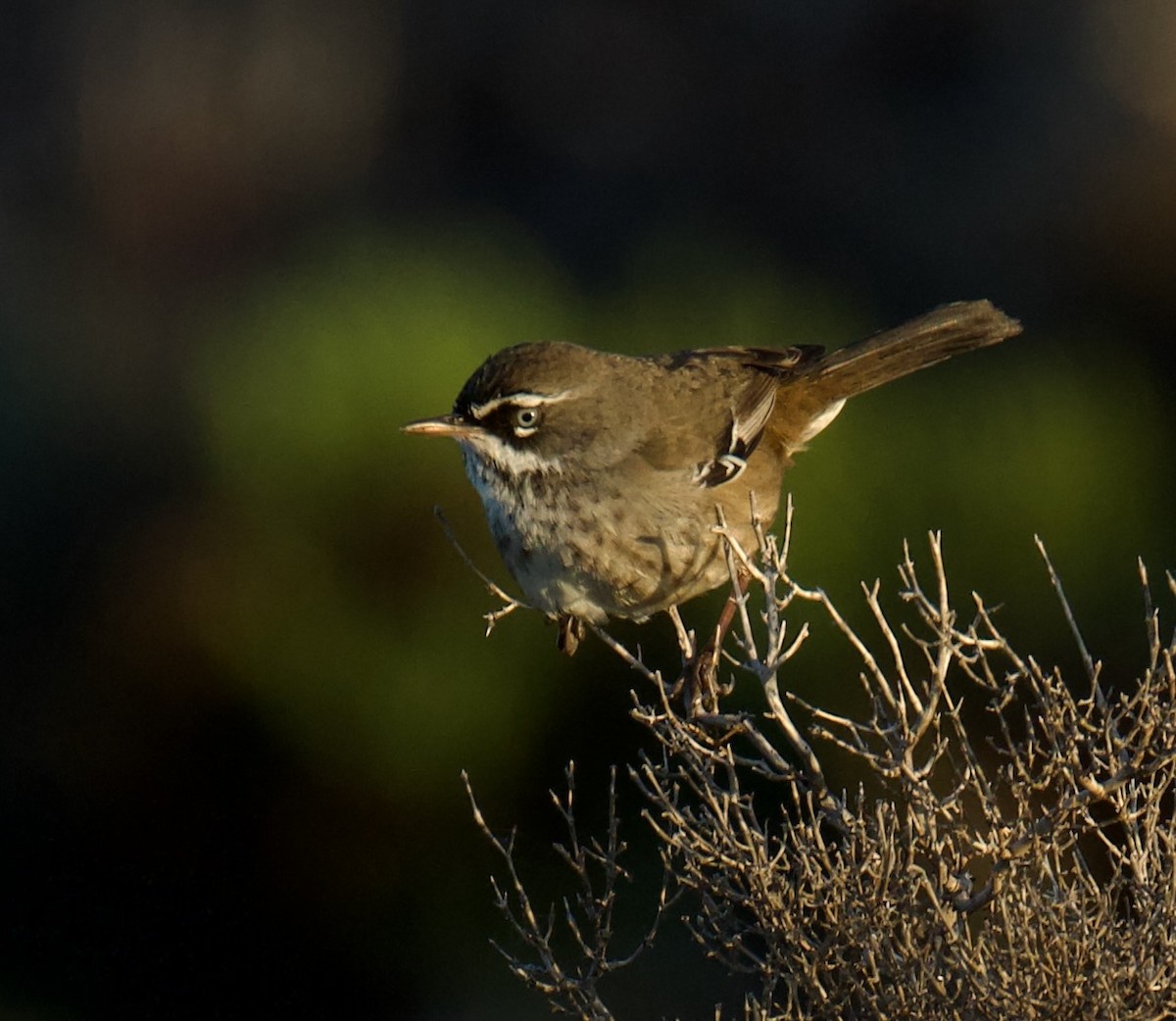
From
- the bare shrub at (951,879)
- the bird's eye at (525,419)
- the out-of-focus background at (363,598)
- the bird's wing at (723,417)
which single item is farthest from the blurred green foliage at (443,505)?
the bare shrub at (951,879)

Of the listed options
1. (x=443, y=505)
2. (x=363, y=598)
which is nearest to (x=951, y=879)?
(x=443, y=505)

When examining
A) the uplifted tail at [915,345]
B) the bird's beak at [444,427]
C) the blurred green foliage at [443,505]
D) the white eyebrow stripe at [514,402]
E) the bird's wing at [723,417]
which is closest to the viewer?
the bird's beak at [444,427]

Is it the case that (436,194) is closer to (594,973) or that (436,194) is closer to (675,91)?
(675,91)

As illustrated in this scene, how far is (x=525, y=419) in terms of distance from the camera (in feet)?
15.6

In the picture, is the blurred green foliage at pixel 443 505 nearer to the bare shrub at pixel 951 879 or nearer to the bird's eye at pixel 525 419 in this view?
the bird's eye at pixel 525 419

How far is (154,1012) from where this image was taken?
8.94m

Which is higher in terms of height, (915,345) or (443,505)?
(915,345)

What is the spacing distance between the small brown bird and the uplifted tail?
38 cm

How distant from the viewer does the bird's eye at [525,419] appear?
4750 millimetres

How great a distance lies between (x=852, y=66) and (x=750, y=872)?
12061 millimetres

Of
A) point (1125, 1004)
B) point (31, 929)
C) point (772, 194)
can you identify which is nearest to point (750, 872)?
point (1125, 1004)

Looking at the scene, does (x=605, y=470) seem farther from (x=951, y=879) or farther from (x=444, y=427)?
(x=951, y=879)

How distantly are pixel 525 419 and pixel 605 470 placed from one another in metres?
0.27

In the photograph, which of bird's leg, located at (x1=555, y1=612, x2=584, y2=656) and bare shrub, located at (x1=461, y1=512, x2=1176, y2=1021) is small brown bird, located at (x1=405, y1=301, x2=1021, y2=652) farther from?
bare shrub, located at (x1=461, y1=512, x2=1176, y2=1021)
